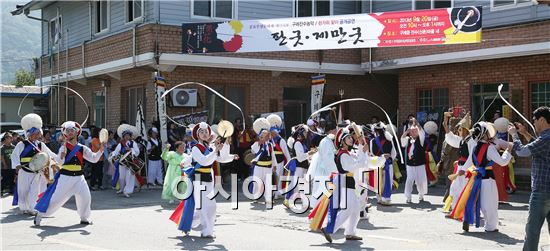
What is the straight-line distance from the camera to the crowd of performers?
9836 mm

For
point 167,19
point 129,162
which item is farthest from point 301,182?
point 167,19

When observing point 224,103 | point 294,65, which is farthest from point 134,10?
point 294,65

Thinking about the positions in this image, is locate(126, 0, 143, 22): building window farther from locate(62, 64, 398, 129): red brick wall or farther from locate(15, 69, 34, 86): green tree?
locate(15, 69, 34, 86): green tree

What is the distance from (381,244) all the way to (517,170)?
31.1ft

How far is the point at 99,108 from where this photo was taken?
79.7 feet

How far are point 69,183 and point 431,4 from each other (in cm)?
1296

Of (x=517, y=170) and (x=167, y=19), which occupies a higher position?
(x=167, y=19)

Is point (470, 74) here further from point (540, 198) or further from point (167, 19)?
point (540, 198)

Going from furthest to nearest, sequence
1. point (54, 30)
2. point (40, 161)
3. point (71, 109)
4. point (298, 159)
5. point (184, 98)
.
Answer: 1. point (54, 30)
2. point (71, 109)
3. point (184, 98)
4. point (298, 159)
5. point (40, 161)

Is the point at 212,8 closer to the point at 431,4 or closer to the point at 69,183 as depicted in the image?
the point at 431,4

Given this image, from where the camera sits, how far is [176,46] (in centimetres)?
1866

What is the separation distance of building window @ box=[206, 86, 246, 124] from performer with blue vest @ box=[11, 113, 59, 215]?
759cm

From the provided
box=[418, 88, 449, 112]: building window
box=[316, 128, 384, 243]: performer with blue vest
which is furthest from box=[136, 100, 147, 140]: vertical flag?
box=[316, 128, 384, 243]: performer with blue vest

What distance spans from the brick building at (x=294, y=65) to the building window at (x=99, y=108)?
0.04 m
